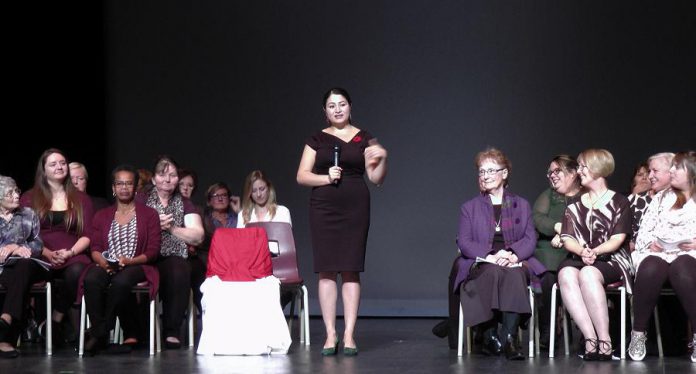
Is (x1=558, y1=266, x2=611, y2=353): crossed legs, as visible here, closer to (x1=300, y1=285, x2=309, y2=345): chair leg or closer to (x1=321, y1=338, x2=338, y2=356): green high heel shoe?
(x1=321, y1=338, x2=338, y2=356): green high heel shoe

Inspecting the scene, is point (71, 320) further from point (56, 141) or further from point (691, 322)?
point (691, 322)

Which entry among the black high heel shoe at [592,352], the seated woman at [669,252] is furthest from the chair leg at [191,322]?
the seated woman at [669,252]

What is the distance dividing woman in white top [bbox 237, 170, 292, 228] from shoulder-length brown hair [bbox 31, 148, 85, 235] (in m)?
1.10

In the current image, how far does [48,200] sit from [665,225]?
3531mm

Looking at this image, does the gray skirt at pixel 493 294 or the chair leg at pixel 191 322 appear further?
the chair leg at pixel 191 322

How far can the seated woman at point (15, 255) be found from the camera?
6.04 m

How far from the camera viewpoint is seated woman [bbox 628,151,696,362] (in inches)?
222

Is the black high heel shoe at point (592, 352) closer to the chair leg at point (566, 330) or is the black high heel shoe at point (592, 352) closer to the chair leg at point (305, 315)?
the chair leg at point (566, 330)

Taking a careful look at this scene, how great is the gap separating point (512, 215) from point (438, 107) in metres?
2.66

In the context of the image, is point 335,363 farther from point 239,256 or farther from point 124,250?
point 124,250

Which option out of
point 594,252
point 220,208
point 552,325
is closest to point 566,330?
point 552,325

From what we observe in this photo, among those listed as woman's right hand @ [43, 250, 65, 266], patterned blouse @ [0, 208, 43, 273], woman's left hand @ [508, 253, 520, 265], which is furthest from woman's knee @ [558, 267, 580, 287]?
patterned blouse @ [0, 208, 43, 273]

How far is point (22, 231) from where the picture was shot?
626 centimetres

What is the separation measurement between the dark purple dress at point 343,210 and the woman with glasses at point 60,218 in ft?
4.96
